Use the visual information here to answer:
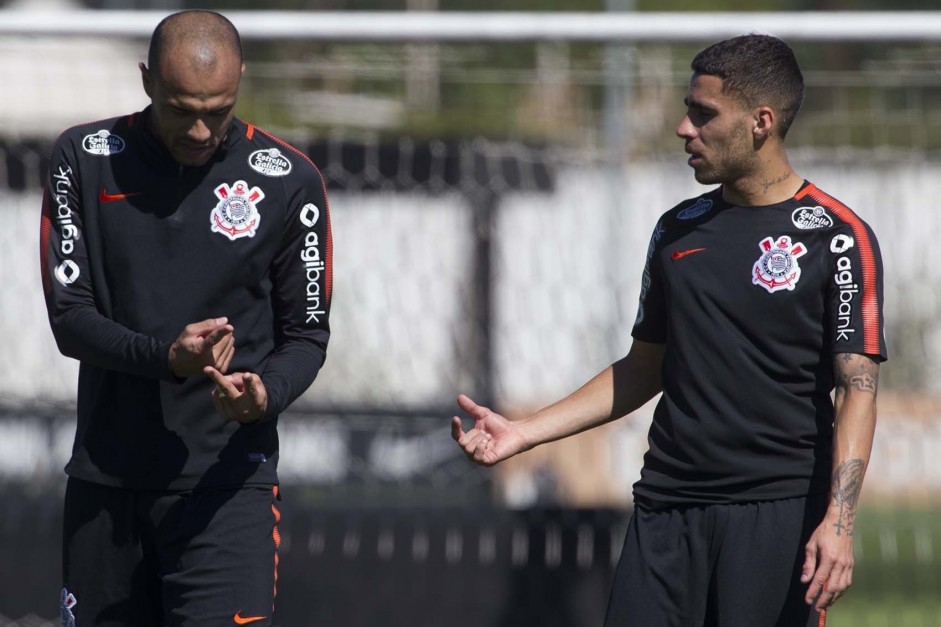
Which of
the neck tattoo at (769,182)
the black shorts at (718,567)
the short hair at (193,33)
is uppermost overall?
the short hair at (193,33)

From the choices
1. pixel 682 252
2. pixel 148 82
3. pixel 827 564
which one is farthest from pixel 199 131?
pixel 827 564

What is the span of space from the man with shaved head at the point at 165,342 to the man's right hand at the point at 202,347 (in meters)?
0.17

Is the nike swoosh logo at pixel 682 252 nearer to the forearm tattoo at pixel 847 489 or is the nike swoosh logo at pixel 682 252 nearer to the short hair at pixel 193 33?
the forearm tattoo at pixel 847 489

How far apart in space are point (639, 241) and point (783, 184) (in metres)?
2.49

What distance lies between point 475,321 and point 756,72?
2737mm

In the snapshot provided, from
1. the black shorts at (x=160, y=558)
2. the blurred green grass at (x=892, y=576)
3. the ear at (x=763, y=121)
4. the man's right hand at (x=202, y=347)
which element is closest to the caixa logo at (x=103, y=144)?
the man's right hand at (x=202, y=347)

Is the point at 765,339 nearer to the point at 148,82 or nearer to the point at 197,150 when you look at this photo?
the point at 197,150

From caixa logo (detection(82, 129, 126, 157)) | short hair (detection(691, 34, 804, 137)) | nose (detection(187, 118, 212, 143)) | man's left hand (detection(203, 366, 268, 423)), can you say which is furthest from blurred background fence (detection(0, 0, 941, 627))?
man's left hand (detection(203, 366, 268, 423))

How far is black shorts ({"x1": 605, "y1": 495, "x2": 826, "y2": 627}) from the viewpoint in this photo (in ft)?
9.87

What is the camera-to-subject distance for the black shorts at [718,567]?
→ 9.87 ft

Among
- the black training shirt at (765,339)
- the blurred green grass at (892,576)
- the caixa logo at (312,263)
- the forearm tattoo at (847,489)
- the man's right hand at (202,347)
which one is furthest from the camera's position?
the blurred green grass at (892,576)

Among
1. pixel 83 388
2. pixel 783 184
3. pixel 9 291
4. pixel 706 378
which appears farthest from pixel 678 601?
pixel 9 291

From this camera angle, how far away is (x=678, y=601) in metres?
3.09

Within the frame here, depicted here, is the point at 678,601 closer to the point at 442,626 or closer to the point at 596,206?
the point at 442,626
